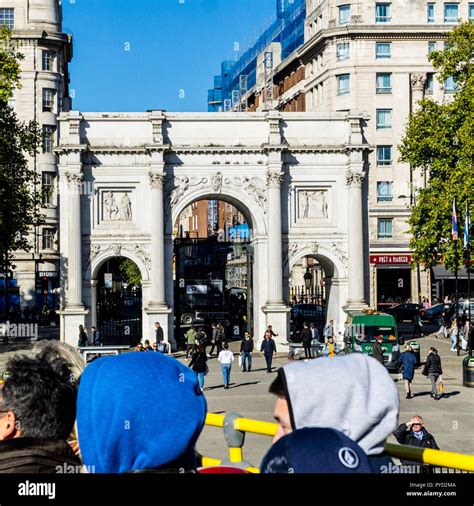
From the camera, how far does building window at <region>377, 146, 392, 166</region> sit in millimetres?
74812

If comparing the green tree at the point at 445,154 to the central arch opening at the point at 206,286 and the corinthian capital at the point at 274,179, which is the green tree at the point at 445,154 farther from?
the central arch opening at the point at 206,286

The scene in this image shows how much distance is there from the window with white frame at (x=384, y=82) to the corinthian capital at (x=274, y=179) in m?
28.8

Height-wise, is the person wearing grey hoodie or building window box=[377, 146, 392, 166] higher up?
building window box=[377, 146, 392, 166]

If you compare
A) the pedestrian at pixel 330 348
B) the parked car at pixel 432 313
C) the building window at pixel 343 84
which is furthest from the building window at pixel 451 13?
the pedestrian at pixel 330 348

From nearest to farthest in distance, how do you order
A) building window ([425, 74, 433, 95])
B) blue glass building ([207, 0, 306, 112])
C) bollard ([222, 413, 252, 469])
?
bollard ([222, 413, 252, 469]) → building window ([425, 74, 433, 95]) → blue glass building ([207, 0, 306, 112])

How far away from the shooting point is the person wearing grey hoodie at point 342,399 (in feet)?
11.2

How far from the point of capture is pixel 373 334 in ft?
134

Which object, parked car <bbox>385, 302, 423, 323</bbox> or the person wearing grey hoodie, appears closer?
the person wearing grey hoodie

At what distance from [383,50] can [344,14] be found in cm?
414

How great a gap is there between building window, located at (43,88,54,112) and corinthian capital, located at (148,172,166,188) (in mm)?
29737

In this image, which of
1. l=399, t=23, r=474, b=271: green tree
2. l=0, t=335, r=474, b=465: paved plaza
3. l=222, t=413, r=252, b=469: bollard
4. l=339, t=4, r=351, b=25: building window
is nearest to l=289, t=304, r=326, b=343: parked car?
l=0, t=335, r=474, b=465: paved plaza

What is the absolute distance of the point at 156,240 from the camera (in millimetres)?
48969

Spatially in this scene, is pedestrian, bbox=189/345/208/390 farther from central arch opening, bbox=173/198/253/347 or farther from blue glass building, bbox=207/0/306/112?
blue glass building, bbox=207/0/306/112

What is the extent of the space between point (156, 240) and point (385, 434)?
45.6m
